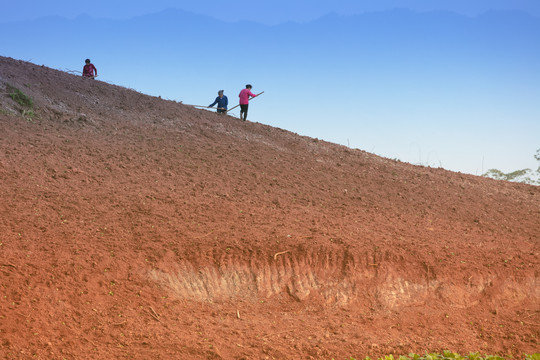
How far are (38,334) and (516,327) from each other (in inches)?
264

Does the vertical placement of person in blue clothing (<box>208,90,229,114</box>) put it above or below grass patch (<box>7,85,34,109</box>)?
above

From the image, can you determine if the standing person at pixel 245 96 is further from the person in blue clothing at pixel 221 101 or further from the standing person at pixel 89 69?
the standing person at pixel 89 69

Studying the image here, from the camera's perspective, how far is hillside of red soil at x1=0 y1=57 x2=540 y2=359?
5.93 m

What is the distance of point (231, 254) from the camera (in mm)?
7582

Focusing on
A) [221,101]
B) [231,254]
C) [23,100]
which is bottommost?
[231,254]

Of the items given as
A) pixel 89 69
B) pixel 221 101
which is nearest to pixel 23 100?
pixel 89 69

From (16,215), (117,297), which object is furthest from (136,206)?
(117,297)

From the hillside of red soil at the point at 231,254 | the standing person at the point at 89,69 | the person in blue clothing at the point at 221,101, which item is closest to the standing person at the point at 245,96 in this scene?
the person in blue clothing at the point at 221,101

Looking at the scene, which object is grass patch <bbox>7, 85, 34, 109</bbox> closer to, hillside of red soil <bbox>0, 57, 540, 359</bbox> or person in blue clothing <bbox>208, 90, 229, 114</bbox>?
hillside of red soil <bbox>0, 57, 540, 359</bbox>

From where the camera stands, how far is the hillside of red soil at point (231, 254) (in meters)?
5.93

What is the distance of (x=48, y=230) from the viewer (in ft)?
24.3

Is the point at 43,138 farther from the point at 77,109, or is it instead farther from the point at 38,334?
the point at 38,334

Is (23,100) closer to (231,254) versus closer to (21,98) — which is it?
(21,98)

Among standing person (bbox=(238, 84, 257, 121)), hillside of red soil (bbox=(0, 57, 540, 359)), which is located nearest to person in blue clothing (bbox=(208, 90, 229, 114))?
standing person (bbox=(238, 84, 257, 121))
